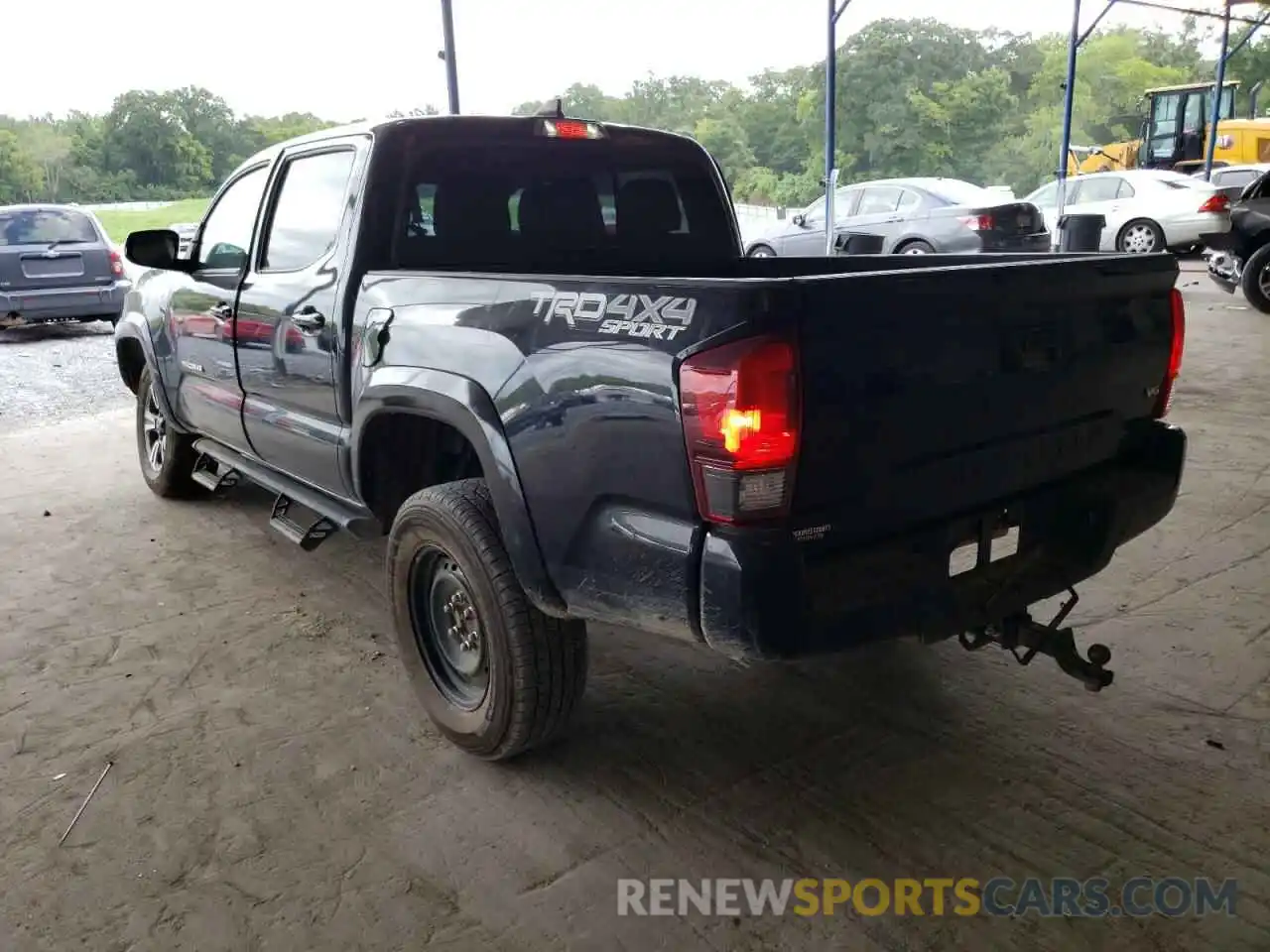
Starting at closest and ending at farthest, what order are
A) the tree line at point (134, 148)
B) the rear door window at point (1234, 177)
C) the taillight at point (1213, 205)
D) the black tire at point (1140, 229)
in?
the tree line at point (134, 148) → the taillight at point (1213, 205) → the black tire at point (1140, 229) → the rear door window at point (1234, 177)

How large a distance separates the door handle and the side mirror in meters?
1.31

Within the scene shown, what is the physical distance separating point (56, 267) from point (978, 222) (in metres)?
11.0

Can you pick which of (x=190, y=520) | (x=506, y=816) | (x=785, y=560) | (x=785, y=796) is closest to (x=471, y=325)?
(x=785, y=560)

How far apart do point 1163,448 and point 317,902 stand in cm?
264

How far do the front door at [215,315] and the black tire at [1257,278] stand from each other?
34.1 ft

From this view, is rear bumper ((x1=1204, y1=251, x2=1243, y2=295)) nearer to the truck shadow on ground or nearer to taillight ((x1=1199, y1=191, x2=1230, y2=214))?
taillight ((x1=1199, y1=191, x2=1230, y2=214))

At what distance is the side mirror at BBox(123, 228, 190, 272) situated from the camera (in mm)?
4414

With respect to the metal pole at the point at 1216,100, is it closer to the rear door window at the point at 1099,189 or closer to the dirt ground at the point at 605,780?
the rear door window at the point at 1099,189

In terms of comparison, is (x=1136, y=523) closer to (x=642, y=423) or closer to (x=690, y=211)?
(x=642, y=423)

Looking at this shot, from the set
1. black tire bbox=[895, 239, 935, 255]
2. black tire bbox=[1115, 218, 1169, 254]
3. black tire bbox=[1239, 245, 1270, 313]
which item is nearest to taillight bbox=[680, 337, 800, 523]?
black tire bbox=[1239, 245, 1270, 313]

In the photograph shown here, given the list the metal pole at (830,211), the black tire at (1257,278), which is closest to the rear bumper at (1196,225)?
the black tire at (1257,278)

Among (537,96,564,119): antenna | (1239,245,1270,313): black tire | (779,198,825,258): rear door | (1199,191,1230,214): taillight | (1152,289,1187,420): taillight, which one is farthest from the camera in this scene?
(1199,191,1230,214): taillight

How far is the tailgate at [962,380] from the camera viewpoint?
212 cm

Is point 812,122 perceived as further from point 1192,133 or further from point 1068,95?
point 1192,133
